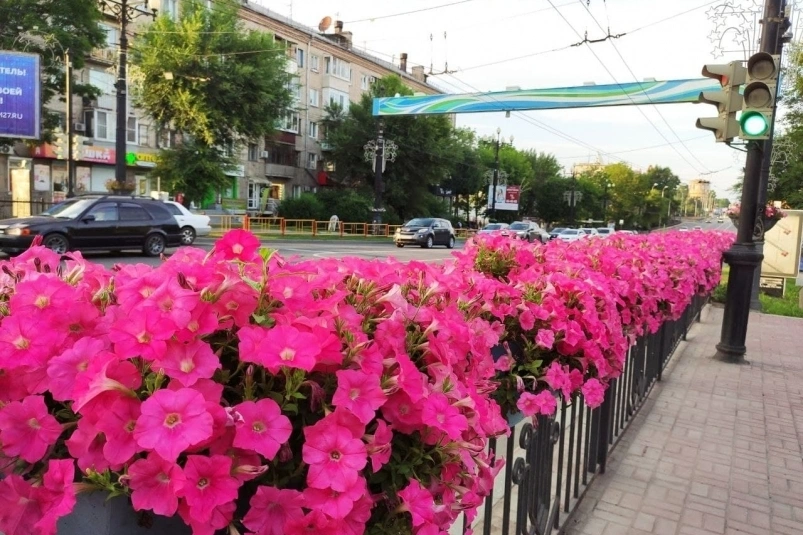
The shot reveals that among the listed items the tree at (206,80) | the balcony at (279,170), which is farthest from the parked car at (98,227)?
the balcony at (279,170)

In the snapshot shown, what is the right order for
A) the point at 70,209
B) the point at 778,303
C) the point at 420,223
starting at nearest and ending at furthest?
the point at 778,303 → the point at 70,209 → the point at 420,223

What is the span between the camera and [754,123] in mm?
6367

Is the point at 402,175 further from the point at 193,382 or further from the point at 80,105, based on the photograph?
the point at 193,382

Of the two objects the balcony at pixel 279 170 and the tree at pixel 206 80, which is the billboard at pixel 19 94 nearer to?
the tree at pixel 206 80

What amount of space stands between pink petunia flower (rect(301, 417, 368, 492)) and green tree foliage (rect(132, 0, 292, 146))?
2897cm

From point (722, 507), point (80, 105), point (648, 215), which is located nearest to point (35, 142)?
point (80, 105)

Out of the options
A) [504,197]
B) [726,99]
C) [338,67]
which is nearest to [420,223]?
[338,67]

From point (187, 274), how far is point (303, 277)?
24 centimetres

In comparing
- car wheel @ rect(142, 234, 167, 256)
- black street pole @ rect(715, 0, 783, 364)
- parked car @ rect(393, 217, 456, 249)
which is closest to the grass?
black street pole @ rect(715, 0, 783, 364)

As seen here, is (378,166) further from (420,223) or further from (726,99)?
(726,99)

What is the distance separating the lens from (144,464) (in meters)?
0.94

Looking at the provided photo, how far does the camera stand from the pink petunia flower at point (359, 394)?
3.52 feet

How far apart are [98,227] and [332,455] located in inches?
631

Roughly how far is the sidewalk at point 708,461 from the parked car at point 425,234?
2233cm
